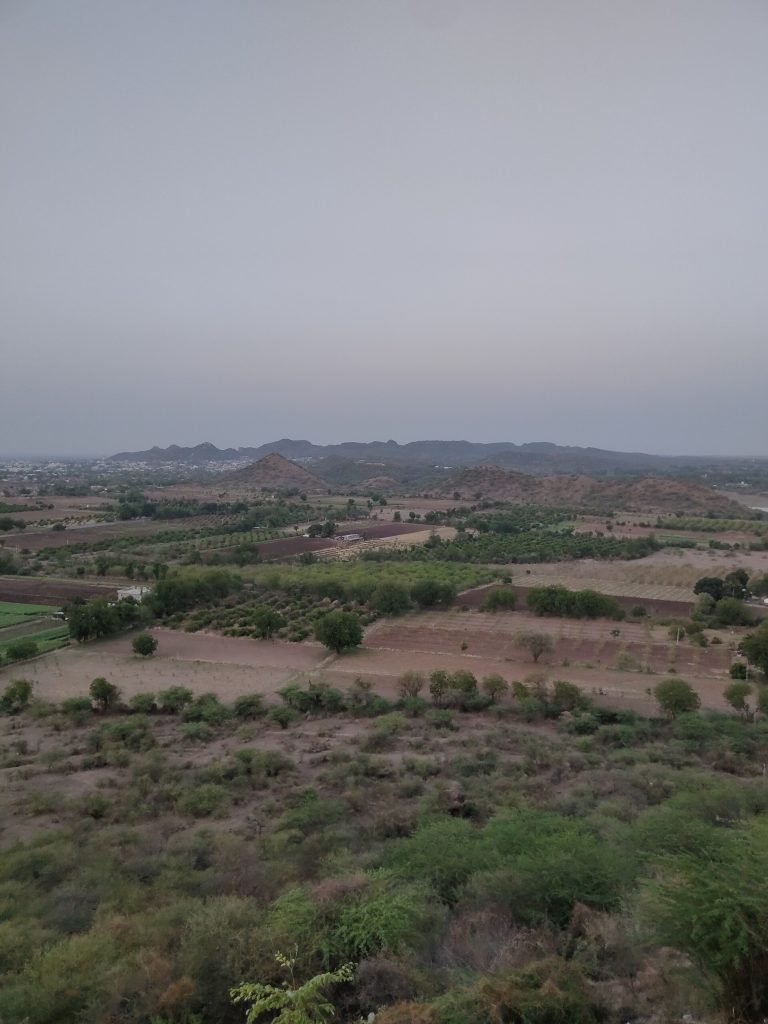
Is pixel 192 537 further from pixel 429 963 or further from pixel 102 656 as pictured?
pixel 429 963

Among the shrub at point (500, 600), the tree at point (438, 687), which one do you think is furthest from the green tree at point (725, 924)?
the shrub at point (500, 600)

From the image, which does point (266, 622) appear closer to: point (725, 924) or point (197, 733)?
point (197, 733)

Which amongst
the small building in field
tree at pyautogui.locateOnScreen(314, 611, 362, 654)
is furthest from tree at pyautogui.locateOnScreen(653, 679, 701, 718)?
the small building in field

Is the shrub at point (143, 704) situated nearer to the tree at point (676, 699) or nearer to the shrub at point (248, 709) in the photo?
the shrub at point (248, 709)

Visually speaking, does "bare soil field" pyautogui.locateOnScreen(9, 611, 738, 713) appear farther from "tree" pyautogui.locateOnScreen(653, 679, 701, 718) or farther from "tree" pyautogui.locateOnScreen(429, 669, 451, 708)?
"tree" pyautogui.locateOnScreen(429, 669, 451, 708)

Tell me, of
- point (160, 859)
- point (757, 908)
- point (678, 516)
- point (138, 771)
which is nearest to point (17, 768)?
point (138, 771)

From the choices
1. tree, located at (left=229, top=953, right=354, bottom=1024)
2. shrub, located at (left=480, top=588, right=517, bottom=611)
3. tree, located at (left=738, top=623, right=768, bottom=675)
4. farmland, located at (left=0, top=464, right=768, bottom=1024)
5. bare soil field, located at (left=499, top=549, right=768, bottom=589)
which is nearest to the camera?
tree, located at (left=229, top=953, right=354, bottom=1024)
